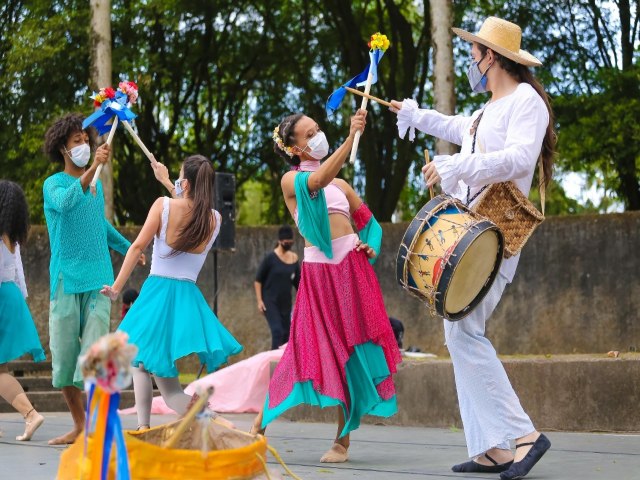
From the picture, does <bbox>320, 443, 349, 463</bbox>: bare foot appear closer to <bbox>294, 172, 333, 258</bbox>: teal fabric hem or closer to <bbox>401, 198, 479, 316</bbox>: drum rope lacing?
<bbox>294, 172, 333, 258</bbox>: teal fabric hem

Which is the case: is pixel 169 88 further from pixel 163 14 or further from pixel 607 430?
pixel 607 430

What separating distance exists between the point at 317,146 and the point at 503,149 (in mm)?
1573

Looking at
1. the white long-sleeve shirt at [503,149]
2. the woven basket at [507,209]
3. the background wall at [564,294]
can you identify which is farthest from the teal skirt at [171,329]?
the background wall at [564,294]

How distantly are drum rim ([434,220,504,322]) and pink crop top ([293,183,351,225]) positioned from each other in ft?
5.08

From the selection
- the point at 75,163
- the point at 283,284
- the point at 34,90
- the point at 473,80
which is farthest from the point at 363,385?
the point at 34,90

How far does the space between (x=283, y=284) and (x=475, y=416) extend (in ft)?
33.0

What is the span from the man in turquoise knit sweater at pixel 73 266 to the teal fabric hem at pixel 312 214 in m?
1.75

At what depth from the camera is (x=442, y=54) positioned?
55.9ft

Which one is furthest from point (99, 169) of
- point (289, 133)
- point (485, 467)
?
point (485, 467)

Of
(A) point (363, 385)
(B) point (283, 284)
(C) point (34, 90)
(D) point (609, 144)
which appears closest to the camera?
(A) point (363, 385)

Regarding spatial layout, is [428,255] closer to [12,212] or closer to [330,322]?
Answer: [330,322]

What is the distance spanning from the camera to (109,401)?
391 centimetres

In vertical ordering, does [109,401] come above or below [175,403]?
above

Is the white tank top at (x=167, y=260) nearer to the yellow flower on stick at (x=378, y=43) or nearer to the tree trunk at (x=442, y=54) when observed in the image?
the yellow flower on stick at (x=378, y=43)
